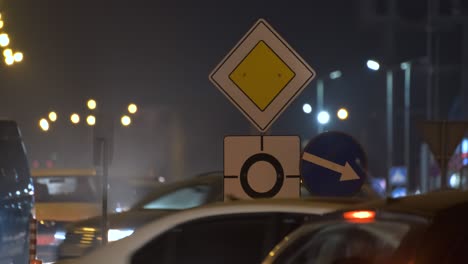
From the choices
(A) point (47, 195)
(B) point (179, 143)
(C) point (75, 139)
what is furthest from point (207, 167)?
(A) point (47, 195)

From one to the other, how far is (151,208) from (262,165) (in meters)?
4.68

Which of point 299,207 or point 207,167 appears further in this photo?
point 207,167

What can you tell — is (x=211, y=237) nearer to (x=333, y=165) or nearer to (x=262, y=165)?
(x=262, y=165)

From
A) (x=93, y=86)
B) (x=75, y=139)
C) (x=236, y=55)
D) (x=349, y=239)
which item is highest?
(x=93, y=86)

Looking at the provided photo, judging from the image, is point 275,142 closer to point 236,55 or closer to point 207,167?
point 236,55

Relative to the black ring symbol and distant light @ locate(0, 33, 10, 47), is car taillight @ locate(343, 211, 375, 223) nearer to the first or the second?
the black ring symbol

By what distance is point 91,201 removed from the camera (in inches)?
721

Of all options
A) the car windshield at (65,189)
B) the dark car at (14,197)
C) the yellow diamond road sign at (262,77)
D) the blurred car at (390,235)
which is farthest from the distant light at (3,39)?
the blurred car at (390,235)

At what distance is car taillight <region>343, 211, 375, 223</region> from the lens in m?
4.49

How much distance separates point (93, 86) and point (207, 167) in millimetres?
8906

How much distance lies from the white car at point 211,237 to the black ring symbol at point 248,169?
2.94m

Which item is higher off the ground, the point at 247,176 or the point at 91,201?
the point at 91,201

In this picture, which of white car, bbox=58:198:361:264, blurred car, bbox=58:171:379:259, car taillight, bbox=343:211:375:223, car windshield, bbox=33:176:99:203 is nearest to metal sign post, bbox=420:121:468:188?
blurred car, bbox=58:171:379:259

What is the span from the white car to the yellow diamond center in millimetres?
3244
